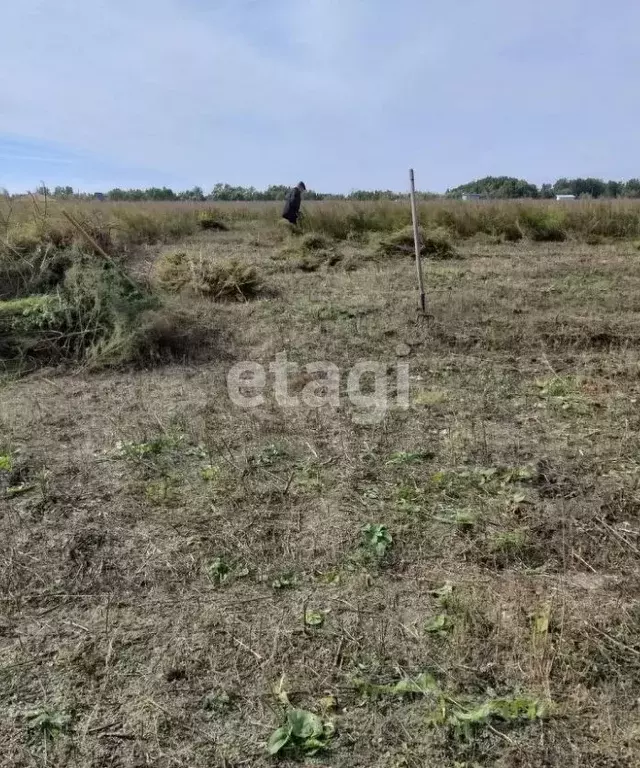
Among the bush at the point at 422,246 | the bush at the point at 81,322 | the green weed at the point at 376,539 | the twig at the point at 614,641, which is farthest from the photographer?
the bush at the point at 422,246

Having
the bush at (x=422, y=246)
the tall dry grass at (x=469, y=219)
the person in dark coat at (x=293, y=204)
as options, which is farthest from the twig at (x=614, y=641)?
the person in dark coat at (x=293, y=204)

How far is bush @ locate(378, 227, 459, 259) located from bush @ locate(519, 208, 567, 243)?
9.23ft

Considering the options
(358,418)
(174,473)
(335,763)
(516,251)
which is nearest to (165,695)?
(335,763)

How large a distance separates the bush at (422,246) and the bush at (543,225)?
281 centimetres

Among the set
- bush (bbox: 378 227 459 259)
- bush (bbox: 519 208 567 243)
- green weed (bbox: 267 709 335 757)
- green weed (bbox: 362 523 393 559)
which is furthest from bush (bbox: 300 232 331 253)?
green weed (bbox: 267 709 335 757)

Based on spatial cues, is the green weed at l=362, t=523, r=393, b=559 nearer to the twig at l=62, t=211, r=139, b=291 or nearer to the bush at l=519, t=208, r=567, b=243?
the twig at l=62, t=211, r=139, b=291

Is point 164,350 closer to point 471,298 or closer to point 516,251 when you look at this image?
point 471,298

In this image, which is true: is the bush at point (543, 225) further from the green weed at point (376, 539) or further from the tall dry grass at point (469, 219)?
the green weed at point (376, 539)

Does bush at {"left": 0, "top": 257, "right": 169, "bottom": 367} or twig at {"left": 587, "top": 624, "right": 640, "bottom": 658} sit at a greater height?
bush at {"left": 0, "top": 257, "right": 169, "bottom": 367}

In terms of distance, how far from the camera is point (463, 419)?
158 inches

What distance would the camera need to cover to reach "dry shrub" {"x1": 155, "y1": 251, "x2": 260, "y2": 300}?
7.39 metres

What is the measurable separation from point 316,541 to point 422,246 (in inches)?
314

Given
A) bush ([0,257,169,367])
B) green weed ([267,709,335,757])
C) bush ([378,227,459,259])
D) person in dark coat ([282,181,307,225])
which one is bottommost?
green weed ([267,709,335,757])

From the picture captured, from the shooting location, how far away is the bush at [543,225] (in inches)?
484
